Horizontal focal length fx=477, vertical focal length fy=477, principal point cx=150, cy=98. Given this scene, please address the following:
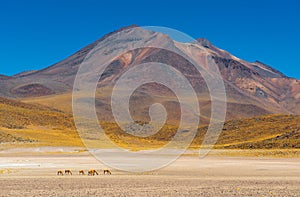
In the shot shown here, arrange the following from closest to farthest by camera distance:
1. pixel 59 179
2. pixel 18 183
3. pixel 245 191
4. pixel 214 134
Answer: pixel 245 191, pixel 18 183, pixel 59 179, pixel 214 134

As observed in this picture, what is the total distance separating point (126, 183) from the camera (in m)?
27.0

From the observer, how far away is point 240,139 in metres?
105

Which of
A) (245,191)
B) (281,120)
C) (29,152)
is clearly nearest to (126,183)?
(245,191)

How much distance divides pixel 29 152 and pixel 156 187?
49.2 metres

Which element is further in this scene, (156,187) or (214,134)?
(214,134)

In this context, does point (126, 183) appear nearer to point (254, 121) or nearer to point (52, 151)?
point (52, 151)

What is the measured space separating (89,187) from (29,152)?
48.0m

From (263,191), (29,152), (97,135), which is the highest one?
(97,135)

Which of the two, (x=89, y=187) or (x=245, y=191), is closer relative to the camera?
(x=245, y=191)

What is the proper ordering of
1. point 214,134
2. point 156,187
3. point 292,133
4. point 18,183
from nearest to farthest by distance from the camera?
point 156,187, point 18,183, point 292,133, point 214,134

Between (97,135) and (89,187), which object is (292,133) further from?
(89,187)

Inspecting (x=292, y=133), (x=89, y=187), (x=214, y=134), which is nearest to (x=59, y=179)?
(x=89, y=187)

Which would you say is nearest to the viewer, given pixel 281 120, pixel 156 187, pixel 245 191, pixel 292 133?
pixel 245 191

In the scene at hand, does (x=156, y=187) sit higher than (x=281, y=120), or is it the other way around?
(x=281, y=120)
